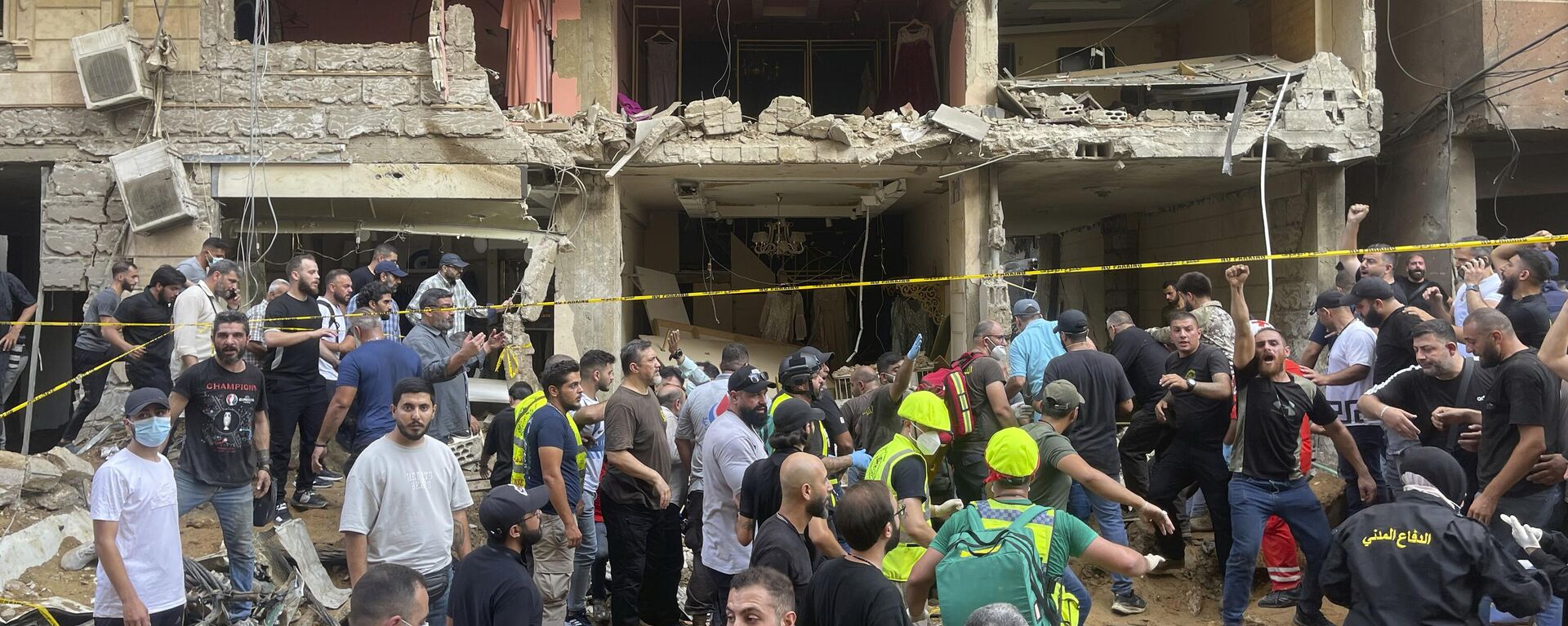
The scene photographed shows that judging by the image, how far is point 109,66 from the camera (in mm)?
10328

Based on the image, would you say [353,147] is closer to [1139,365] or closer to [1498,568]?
[1139,365]

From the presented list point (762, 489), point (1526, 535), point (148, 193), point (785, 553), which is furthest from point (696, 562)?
point (148, 193)

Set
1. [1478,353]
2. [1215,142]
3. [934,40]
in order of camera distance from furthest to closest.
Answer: [934,40] → [1215,142] → [1478,353]

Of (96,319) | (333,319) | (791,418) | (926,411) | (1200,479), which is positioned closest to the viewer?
(791,418)

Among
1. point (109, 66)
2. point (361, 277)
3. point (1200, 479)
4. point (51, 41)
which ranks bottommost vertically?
point (1200, 479)

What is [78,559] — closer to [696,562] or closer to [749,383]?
[696,562]

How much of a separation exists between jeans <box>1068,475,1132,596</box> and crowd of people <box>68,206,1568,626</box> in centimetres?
2

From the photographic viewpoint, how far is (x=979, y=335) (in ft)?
26.6

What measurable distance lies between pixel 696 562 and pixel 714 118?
597 centimetres

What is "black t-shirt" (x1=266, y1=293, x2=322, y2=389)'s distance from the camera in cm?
776

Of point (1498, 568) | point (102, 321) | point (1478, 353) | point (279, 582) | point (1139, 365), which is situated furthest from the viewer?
point (102, 321)

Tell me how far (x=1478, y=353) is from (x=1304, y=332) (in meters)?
7.58

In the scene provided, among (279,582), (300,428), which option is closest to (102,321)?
(300,428)

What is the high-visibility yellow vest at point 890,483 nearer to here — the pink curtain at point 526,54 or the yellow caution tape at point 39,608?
the yellow caution tape at point 39,608
